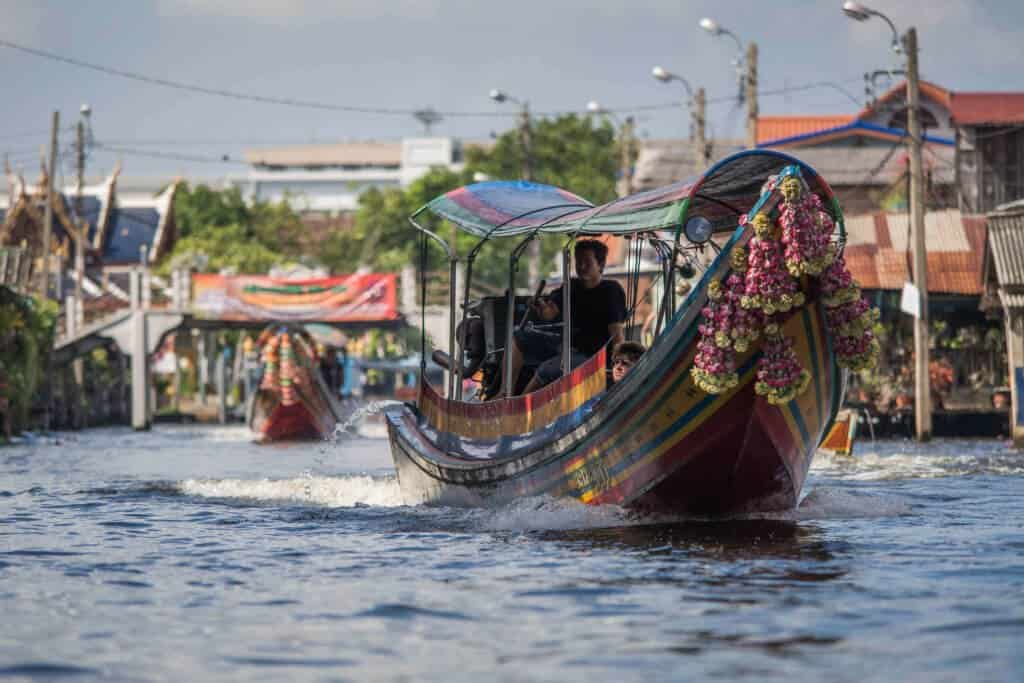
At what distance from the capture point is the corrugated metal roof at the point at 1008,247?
24.3 metres

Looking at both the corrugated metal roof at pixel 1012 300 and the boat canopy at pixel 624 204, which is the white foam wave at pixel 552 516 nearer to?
the boat canopy at pixel 624 204

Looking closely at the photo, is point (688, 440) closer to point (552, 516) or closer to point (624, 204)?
point (552, 516)

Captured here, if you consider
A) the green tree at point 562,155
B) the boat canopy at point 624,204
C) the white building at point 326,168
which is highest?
the white building at point 326,168

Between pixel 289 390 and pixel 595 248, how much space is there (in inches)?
906

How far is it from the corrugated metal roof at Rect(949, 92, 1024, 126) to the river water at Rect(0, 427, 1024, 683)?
72.4ft

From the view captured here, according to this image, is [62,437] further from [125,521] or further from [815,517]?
[815,517]

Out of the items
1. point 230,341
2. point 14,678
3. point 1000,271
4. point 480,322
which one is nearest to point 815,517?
point 480,322

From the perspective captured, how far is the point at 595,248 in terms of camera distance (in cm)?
1311

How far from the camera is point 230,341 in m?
69.0

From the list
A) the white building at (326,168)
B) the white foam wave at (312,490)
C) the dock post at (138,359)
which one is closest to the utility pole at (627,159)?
the dock post at (138,359)

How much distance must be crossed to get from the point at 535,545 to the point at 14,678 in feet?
15.0

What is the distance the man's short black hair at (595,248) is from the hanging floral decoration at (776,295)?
2.53m

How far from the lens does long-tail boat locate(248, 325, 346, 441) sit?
35.5 meters

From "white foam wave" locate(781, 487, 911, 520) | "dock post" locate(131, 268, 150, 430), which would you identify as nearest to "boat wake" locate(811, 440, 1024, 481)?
"white foam wave" locate(781, 487, 911, 520)
